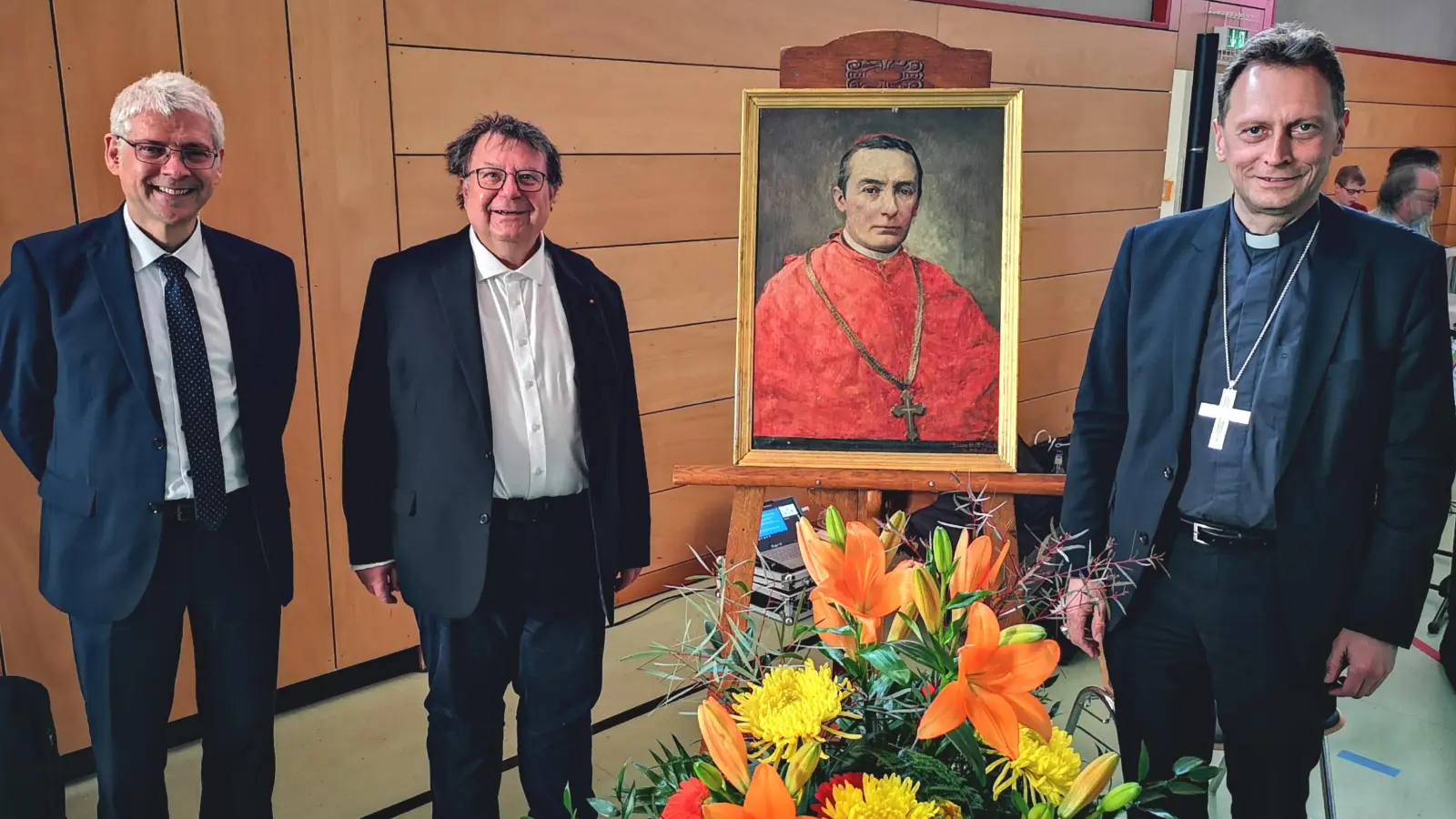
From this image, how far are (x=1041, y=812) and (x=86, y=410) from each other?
5.08 ft

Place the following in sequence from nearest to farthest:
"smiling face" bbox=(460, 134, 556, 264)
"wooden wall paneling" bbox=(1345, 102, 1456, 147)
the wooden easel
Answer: "smiling face" bbox=(460, 134, 556, 264)
the wooden easel
"wooden wall paneling" bbox=(1345, 102, 1456, 147)

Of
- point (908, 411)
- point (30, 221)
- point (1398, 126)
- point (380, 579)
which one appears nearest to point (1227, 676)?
point (908, 411)

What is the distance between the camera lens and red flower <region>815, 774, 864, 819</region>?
0.76 meters

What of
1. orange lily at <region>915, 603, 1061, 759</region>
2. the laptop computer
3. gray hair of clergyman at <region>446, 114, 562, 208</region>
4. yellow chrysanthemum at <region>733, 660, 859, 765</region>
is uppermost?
gray hair of clergyman at <region>446, 114, 562, 208</region>

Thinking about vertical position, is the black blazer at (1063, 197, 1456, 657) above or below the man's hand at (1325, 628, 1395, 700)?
above

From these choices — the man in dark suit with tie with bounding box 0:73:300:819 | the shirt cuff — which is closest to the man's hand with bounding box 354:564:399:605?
the shirt cuff

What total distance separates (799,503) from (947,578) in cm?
275

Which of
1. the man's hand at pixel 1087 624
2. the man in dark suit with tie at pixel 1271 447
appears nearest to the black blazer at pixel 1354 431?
the man in dark suit with tie at pixel 1271 447

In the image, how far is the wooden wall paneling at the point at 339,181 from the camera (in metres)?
2.31

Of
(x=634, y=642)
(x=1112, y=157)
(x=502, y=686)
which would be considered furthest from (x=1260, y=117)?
(x=1112, y=157)

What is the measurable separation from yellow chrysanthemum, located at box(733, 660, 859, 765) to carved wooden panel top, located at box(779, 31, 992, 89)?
Answer: 1634mm

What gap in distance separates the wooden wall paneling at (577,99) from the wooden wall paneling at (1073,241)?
1.45 meters

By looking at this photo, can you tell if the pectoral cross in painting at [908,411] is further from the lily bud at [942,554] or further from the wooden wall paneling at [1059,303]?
the wooden wall paneling at [1059,303]

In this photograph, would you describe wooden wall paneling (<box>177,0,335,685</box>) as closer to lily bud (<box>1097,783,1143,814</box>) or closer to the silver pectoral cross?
the silver pectoral cross
